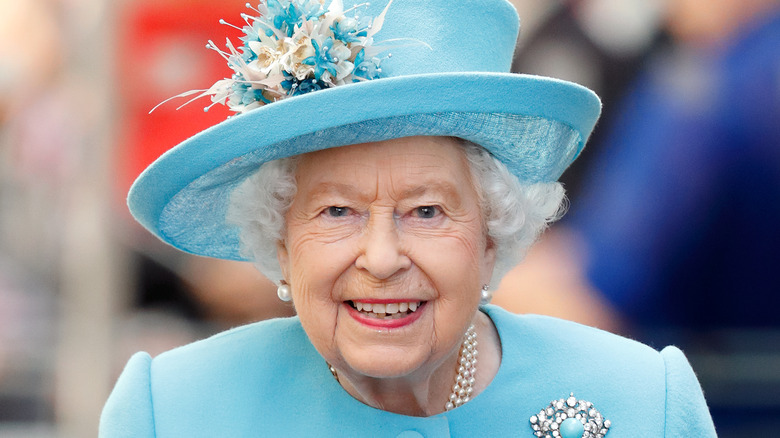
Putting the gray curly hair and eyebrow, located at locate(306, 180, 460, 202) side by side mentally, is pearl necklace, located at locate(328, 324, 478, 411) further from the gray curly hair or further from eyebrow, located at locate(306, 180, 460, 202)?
eyebrow, located at locate(306, 180, 460, 202)

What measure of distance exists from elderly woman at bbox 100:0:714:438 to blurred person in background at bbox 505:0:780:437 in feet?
7.20

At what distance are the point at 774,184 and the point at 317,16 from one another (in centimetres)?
346

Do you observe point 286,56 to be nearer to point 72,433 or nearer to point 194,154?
point 194,154

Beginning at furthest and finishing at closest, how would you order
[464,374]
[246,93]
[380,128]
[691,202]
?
[691,202], [464,374], [246,93], [380,128]

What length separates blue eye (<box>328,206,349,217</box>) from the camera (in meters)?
2.26

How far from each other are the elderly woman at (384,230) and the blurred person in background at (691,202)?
2196 mm

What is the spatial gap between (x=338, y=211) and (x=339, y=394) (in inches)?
21.8

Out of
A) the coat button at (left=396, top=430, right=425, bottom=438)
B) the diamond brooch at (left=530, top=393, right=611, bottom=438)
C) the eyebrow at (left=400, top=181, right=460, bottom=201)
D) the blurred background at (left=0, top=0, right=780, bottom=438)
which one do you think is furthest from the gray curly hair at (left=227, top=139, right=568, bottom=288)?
the blurred background at (left=0, top=0, right=780, bottom=438)

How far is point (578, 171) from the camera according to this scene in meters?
4.87

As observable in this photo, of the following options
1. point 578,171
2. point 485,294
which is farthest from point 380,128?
point 578,171

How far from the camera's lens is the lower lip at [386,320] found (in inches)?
87.7

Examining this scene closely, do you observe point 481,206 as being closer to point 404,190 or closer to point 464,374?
point 404,190

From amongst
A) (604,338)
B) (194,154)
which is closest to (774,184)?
(604,338)

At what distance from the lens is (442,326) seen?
7.40 feet
